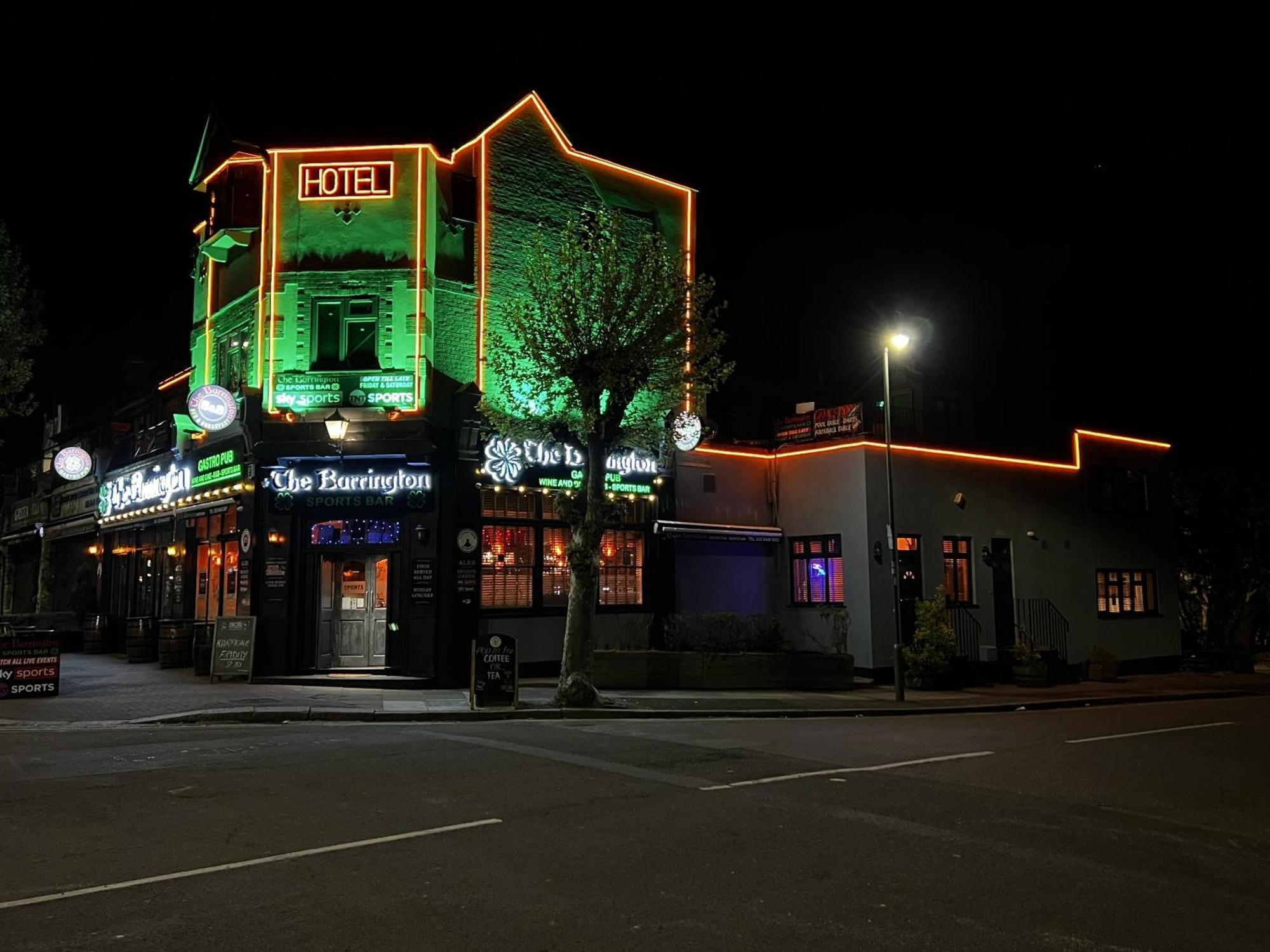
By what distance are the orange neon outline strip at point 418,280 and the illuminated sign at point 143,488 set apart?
260 inches

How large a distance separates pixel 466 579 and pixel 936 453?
11674 mm

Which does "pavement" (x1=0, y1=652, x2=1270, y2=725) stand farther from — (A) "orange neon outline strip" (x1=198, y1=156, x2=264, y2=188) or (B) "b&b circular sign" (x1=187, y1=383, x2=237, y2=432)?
(A) "orange neon outline strip" (x1=198, y1=156, x2=264, y2=188)

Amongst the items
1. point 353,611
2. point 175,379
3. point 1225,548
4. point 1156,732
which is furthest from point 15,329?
point 1225,548

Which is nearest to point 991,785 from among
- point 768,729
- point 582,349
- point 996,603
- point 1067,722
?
point 768,729

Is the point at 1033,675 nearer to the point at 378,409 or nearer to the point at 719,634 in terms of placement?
the point at 719,634

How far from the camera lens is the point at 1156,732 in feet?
47.1

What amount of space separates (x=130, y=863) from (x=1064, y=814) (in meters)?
7.33

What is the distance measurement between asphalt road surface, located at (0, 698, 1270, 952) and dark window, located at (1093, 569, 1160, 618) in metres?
15.2

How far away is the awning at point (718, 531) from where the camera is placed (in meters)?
22.0

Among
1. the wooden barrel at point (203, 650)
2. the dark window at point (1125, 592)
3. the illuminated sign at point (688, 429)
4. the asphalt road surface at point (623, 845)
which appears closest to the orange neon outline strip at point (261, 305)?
the wooden barrel at point (203, 650)

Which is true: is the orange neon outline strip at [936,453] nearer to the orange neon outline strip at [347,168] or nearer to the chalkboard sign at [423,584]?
the chalkboard sign at [423,584]

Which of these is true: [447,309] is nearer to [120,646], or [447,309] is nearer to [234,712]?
[234,712]

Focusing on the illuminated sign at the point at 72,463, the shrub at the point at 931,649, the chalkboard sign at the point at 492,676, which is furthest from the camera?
the illuminated sign at the point at 72,463

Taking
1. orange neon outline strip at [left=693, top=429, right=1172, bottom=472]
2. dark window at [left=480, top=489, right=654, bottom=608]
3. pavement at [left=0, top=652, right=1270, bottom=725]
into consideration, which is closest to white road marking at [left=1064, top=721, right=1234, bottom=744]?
pavement at [left=0, top=652, right=1270, bottom=725]
